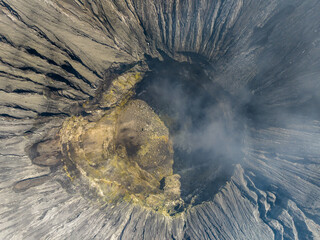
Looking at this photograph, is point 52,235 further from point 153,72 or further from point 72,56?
point 153,72

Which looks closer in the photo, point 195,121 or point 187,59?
point 187,59

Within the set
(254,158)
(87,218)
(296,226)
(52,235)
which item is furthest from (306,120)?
(52,235)

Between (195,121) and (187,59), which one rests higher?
(187,59)

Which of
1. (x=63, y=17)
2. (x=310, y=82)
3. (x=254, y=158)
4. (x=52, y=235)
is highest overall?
(x=63, y=17)

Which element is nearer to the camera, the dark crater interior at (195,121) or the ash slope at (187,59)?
the ash slope at (187,59)
